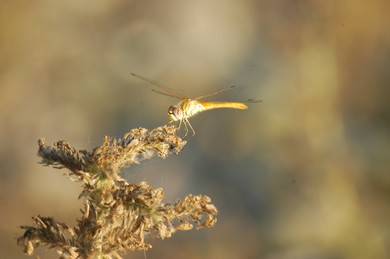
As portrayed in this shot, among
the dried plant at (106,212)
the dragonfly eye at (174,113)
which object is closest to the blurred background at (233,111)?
the dragonfly eye at (174,113)

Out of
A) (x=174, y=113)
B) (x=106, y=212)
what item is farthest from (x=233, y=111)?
(x=106, y=212)

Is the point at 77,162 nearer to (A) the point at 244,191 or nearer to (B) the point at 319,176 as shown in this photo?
(A) the point at 244,191

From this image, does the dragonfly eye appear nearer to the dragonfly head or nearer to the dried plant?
the dragonfly head

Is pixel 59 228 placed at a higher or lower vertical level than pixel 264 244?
lower

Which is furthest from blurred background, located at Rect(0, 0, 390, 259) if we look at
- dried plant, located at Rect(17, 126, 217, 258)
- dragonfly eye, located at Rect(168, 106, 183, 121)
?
dried plant, located at Rect(17, 126, 217, 258)

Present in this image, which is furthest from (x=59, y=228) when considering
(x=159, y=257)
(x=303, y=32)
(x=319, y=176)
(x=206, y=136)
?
(x=303, y=32)
